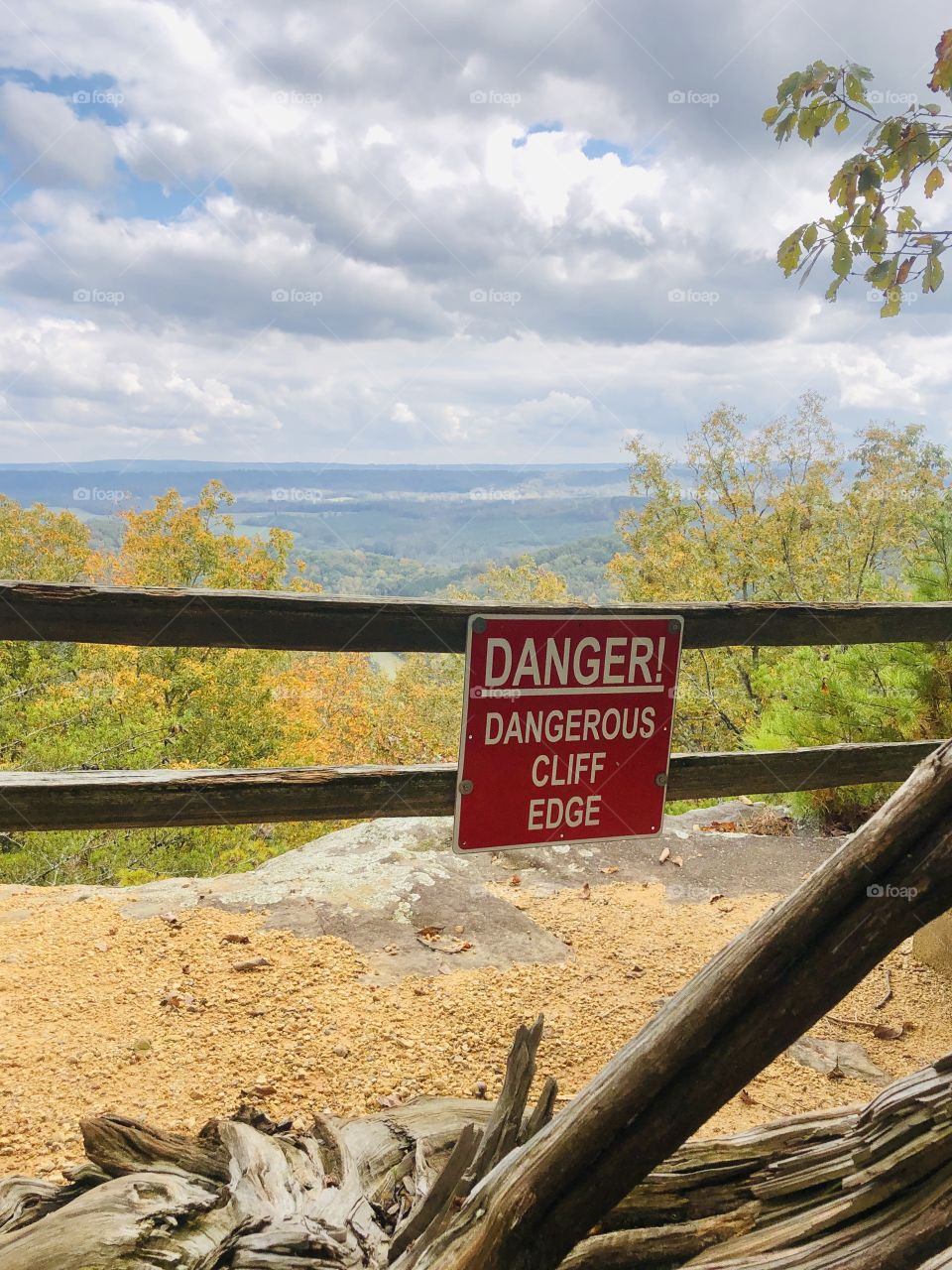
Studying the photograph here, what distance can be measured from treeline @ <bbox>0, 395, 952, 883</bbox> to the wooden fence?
3.05 metres

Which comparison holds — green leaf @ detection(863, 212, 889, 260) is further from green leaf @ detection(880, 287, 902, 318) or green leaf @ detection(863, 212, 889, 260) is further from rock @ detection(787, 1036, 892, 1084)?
rock @ detection(787, 1036, 892, 1084)

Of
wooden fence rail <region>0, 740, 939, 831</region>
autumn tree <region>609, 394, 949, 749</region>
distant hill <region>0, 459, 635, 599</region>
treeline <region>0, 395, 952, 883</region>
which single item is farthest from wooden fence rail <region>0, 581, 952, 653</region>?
distant hill <region>0, 459, 635, 599</region>

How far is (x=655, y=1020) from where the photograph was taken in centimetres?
122

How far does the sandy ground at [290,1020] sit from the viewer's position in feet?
8.86

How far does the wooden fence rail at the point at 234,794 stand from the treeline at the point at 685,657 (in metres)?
3.53

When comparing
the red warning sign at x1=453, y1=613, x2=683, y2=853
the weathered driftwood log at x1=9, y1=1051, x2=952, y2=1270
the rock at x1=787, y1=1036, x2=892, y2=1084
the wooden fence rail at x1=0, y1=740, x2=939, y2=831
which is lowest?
the rock at x1=787, y1=1036, x2=892, y2=1084

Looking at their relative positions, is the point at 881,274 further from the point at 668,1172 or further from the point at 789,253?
the point at 668,1172

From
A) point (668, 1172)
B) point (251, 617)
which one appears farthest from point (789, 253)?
point (668, 1172)

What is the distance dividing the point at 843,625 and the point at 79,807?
233 centimetres

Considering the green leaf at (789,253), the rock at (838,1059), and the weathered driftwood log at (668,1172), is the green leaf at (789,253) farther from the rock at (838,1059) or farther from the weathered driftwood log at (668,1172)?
the rock at (838,1059)

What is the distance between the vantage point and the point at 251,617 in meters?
2.23

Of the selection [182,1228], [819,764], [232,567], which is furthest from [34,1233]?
[232,567]

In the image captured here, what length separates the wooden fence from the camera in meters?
2.14

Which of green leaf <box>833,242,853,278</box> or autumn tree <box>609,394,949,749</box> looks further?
autumn tree <box>609,394,949,749</box>
